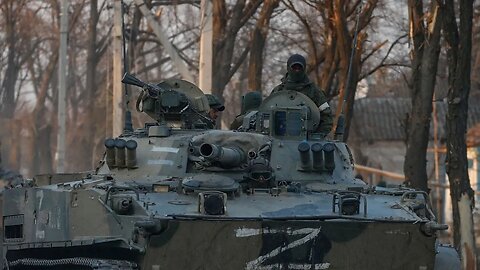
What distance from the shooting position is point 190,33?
4609cm

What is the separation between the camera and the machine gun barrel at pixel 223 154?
13.3 metres

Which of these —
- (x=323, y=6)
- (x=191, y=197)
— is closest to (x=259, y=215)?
(x=191, y=197)

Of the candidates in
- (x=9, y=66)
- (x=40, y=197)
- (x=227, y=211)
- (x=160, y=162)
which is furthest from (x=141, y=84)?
(x=9, y=66)

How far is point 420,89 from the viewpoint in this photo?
2348cm

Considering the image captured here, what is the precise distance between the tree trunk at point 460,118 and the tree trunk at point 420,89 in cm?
196

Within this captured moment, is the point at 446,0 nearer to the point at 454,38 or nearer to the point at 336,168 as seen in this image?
the point at 454,38

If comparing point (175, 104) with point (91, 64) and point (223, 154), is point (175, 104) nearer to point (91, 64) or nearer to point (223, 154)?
point (223, 154)

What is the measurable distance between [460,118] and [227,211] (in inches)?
355

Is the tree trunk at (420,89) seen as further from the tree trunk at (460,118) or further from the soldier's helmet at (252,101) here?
the soldier's helmet at (252,101)

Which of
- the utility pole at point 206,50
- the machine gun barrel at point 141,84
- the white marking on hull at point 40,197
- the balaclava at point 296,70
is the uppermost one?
the utility pole at point 206,50

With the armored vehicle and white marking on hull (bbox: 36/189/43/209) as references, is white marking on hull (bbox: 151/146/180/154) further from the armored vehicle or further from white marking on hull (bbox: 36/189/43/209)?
white marking on hull (bbox: 36/189/43/209)

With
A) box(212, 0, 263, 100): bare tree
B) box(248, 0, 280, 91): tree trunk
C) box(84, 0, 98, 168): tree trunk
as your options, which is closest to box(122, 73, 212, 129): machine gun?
box(212, 0, 263, 100): bare tree

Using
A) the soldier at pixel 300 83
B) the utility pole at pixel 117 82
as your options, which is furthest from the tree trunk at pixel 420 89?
the utility pole at pixel 117 82

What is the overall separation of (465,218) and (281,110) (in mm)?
6944
